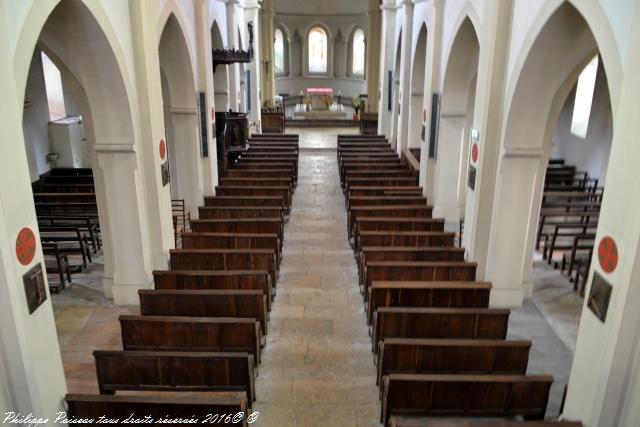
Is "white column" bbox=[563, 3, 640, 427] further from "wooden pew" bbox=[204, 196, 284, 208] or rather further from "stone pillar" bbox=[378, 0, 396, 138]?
"stone pillar" bbox=[378, 0, 396, 138]

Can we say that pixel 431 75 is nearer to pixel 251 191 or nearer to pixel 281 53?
pixel 251 191

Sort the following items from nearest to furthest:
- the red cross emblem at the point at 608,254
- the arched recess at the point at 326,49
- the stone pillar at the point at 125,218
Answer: the red cross emblem at the point at 608,254
the stone pillar at the point at 125,218
the arched recess at the point at 326,49

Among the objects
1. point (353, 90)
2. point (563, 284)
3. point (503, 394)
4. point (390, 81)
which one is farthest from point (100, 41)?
point (353, 90)

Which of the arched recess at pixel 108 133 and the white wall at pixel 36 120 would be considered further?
the white wall at pixel 36 120

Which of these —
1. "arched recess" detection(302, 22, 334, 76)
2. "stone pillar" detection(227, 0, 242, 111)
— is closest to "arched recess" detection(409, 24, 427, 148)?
"stone pillar" detection(227, 0, 242, 111)

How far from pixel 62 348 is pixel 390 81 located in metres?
16.1

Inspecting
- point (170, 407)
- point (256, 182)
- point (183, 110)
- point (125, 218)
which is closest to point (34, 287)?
point (170, 407)

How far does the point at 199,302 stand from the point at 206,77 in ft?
23.9

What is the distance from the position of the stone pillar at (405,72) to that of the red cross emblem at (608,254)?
11805mm

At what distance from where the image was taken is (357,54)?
3322 centimetres

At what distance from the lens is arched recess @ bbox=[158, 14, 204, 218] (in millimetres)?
11406

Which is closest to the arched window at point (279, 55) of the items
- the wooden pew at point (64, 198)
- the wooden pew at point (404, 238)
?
the wooden pew at point (64, 198)

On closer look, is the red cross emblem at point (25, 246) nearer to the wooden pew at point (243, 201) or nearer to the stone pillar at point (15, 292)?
the stone pillar at point (15, 292)

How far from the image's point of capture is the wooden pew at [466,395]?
5230 mm
